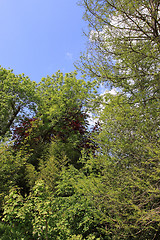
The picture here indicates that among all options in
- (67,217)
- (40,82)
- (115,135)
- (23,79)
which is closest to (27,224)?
(67,217)

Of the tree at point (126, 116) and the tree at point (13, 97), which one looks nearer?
the tree at point (126, 116)

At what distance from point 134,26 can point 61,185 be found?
4.17m

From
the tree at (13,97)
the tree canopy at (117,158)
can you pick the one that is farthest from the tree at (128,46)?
the tree at (13,97)

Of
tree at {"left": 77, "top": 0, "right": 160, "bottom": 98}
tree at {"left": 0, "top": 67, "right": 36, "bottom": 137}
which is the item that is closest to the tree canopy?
tree at {"left": 77, "top": 0, "right": 160, "bottom": 98}

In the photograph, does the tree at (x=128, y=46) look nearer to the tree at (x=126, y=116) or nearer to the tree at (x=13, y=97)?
the tree at (x=126, y=116)

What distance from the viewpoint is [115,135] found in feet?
10.6

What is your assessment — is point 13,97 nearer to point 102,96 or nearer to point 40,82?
point 40,82

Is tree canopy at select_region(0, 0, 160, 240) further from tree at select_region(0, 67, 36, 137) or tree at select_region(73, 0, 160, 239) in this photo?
tree at select_region(0, 67, 36, 137)

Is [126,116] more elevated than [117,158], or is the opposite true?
[126,116]

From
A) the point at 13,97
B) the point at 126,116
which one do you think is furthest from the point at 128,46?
the point at 13,97

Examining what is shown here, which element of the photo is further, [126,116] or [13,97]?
[13,97]

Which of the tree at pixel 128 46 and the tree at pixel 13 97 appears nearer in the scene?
the tree at pixel 128 46

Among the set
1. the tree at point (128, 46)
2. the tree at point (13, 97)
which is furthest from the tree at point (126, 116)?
the tree at point (13, 97)

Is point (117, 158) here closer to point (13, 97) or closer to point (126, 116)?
point (126, 116)
